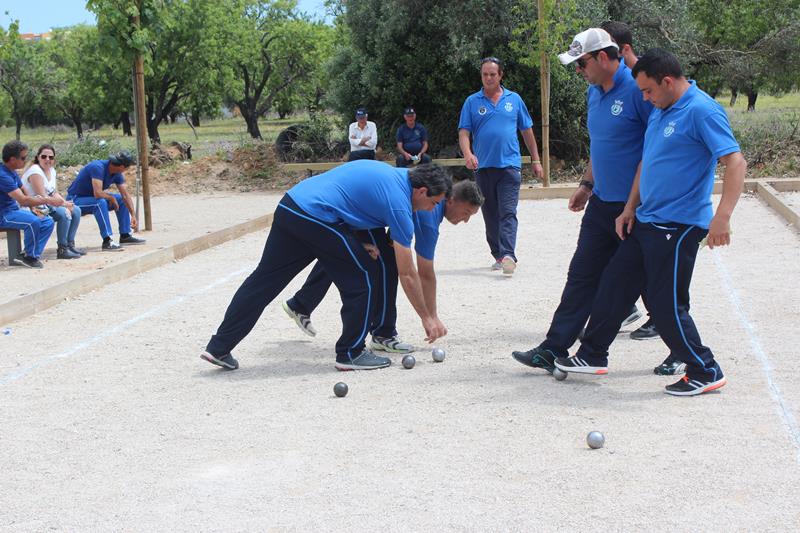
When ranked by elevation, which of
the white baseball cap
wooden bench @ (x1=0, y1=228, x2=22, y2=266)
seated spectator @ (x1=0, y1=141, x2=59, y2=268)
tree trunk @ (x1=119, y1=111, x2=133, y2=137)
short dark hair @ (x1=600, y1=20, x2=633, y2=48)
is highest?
tree trunk @ (x1=119, y1=111, x2=133, y2=137)

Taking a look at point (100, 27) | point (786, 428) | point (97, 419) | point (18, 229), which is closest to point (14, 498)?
point (97, 419)

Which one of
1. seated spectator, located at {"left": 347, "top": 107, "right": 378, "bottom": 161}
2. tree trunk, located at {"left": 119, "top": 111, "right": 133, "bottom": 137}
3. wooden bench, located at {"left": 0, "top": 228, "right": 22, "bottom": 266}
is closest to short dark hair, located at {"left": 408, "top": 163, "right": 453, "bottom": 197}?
wooden bench, located at {"left": 0, "top": 228, "right": 22, "bottom": 266}

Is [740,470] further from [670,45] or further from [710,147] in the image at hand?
[670,45]

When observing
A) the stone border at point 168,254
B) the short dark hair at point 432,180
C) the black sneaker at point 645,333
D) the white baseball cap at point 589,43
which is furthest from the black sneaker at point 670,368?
the stone border at point 168,254

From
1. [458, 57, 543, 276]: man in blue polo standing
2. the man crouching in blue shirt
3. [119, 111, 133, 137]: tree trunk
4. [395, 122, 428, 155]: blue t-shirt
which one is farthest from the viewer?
[119, 111, 133, 137]: tree trunk

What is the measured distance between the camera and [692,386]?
5.54 metres

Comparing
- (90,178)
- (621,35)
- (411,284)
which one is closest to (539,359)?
(411,284)

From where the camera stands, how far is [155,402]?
582 centimetres

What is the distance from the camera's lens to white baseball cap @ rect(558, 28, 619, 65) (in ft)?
19.4

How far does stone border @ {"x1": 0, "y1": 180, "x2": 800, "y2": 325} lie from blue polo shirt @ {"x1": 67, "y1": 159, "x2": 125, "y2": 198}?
1.25m

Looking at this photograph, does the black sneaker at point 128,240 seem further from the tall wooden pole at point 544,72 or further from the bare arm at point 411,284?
the tall wooden pole at point 544,72

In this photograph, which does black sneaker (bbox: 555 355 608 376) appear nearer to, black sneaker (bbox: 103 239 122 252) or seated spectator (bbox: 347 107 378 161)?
black sneaker (bbox: 103 239 122 252)

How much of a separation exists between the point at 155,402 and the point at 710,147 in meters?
3.48

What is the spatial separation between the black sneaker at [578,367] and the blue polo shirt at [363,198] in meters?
1.20
